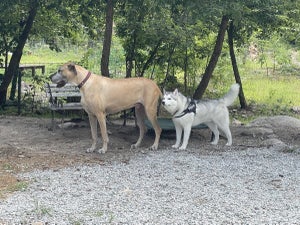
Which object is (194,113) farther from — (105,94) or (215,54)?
(215,54)

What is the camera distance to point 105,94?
8.63 meters

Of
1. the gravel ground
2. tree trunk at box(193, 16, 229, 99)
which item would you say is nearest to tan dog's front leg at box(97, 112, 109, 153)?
the gravel ground

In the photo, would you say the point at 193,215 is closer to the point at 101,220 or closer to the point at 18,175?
the point at 101,220

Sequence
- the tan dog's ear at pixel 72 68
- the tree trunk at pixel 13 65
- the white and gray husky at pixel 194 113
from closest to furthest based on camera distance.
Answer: the tan dog's ear at pixel 72 68, the white and gray husky at pixel 194 113, the tree trunk at pixel 13 65

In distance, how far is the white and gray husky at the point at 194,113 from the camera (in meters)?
8.84

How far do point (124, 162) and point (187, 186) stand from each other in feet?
4.75

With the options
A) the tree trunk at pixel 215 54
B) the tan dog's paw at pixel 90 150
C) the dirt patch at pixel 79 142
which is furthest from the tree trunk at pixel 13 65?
the tan dog's paw at pixel 90 150

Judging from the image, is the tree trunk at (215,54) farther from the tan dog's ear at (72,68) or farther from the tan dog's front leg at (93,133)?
the tan dog's ear at (72,68)

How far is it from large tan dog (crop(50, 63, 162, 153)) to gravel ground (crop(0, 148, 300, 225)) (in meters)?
0.89

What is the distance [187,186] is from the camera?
660 centimetres

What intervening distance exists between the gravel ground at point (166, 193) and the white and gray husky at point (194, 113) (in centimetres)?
77

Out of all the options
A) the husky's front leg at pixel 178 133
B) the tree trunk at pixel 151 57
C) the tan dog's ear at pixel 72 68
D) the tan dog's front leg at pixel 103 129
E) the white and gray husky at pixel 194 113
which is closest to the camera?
the tan dog's front leg at pixel 103 129

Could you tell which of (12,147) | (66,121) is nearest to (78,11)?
(66,121)

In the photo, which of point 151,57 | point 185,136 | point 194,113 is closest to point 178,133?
point 185,136
